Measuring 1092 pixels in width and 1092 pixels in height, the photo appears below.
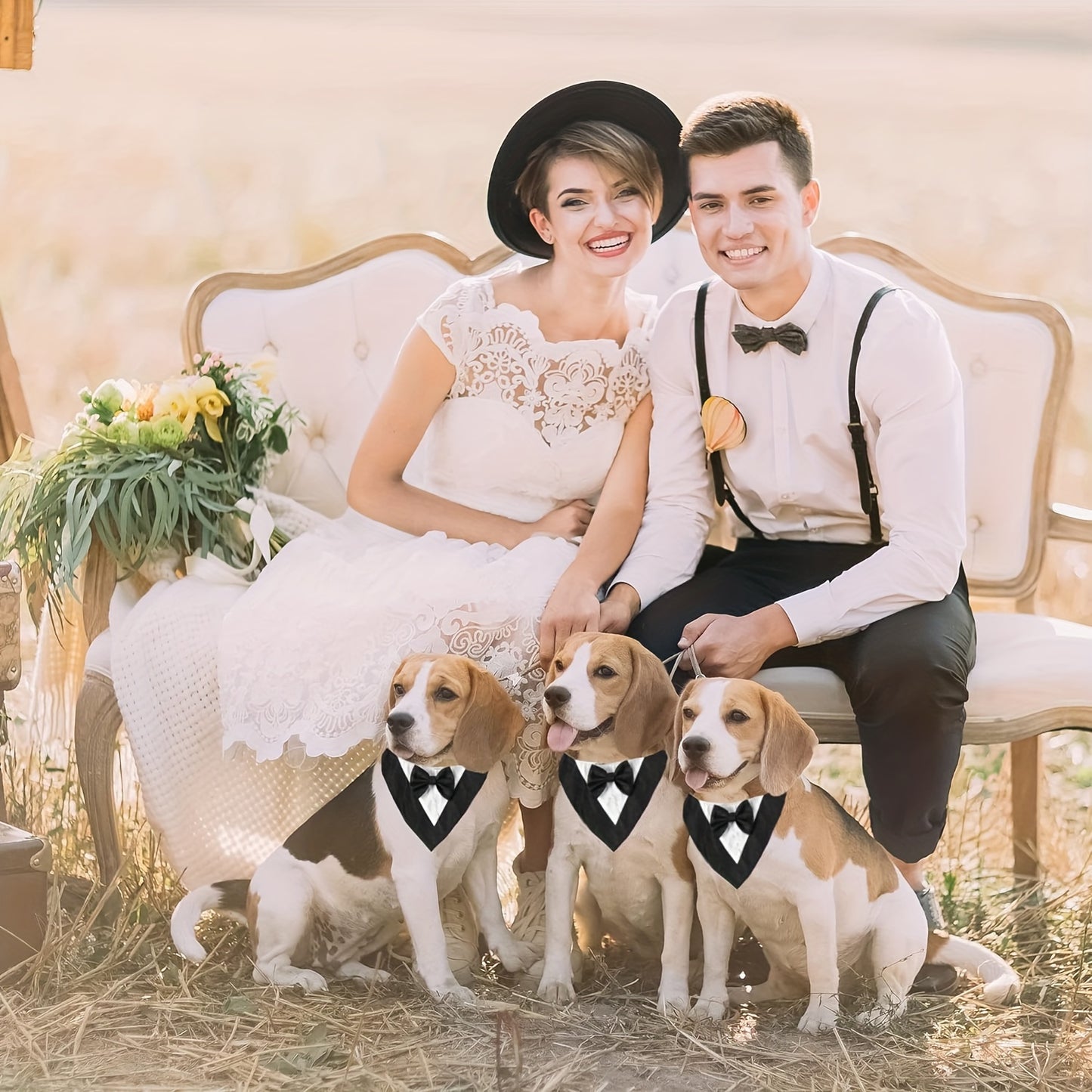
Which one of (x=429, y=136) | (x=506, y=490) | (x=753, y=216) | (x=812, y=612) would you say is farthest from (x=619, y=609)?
(x=429, y=136)

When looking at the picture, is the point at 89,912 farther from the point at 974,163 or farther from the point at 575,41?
the point at 974,163

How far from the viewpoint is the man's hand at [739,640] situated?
2410 millimetres

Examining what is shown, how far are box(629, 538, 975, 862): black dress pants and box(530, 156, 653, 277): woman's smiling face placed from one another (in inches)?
31.9

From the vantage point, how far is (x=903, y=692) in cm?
232

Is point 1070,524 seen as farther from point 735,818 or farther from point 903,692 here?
point 735,818

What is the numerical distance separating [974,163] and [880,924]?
6.00 meters

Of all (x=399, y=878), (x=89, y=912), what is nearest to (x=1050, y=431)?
(x=399, y=878)

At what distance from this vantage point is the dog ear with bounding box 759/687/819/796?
7.11ft

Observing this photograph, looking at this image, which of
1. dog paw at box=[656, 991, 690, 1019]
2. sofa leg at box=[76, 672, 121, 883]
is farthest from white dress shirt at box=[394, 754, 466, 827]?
sofa leg at box=[76, 672, 121, 883]

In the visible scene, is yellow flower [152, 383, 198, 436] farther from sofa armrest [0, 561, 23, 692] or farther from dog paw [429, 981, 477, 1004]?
dog paw [429, 981, 477, 1004]

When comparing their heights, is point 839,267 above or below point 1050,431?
above

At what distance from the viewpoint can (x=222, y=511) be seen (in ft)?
9.80

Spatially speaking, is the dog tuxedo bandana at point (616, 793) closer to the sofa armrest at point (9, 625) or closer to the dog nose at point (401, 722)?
the dog nose at point (401, 722)

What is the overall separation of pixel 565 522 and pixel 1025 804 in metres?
1.45
